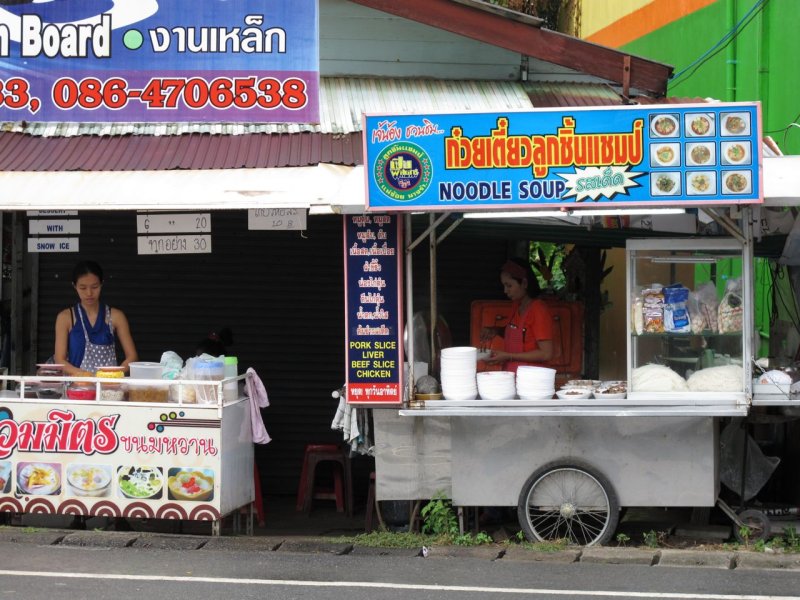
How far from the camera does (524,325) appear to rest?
8.44 metres

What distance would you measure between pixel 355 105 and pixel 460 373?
2976mm

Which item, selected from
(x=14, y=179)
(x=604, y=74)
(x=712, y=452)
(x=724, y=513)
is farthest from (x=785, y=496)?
(x=14, y=179)

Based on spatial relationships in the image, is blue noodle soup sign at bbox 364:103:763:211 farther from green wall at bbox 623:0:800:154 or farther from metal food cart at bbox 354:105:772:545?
green wall at bbox 623:0:800:154

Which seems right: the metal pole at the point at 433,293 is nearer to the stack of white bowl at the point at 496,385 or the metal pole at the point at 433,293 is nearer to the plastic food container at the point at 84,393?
the stack of white bowl at the point at 496,385

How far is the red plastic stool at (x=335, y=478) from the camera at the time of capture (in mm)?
10023

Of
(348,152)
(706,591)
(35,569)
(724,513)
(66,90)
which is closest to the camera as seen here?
(706,591)

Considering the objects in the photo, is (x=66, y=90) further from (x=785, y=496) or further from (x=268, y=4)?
(x=785, y=496)

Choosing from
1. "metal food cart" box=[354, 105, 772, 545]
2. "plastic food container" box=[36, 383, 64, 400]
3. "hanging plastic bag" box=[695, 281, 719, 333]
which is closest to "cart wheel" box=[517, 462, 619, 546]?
"metal food cart" box=[354, 105, 772, 545]

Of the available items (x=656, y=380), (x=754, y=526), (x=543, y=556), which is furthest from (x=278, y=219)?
(x=754, y=526)

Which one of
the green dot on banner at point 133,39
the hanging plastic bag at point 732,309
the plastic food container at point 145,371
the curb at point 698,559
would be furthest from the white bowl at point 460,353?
the green dot on banner at point 133,39

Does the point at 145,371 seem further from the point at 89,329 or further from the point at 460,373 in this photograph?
the point at 460,373

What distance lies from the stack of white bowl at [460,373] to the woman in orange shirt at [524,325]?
1.76ft

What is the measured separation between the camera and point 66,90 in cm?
962

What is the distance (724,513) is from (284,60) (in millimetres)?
5163
